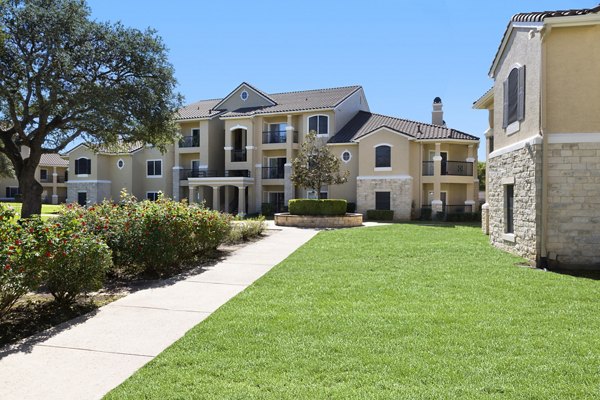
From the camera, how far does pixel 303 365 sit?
461 centimetres

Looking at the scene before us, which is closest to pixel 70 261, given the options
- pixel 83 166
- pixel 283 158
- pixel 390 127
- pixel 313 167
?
pixel 313 167

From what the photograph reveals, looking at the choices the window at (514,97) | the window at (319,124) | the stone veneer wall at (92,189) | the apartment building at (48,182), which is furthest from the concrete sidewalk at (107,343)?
the apartment building at (48,182)

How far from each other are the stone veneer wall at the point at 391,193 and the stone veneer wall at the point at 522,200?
15.4 metres

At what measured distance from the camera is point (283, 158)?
3628 centimetres

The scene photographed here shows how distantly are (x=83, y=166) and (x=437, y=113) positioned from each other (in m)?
33.1

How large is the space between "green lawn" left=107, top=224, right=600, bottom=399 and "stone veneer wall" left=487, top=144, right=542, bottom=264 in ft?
6.92

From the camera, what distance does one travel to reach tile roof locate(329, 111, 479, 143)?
30875mm

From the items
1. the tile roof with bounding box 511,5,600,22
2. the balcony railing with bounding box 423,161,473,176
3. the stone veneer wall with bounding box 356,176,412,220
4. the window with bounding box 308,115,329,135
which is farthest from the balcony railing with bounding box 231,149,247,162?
the tile roof with bounding box 511,5,600,22

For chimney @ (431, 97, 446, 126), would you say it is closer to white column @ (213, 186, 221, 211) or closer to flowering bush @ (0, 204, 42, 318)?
white column @ (213, 186, 221, 211)

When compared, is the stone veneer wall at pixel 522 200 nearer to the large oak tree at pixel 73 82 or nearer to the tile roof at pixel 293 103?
the large oak tree at pixel 73 82

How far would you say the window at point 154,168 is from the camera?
131 ft

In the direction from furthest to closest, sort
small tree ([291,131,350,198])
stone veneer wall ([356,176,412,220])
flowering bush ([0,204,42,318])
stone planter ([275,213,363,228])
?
1. stone veneer wall ([356,176,412,220])
2. small tree ([291,131,350,198])
3. stone planter ([275,213,363,228])
4. flowering bush ([0,204,42,318])

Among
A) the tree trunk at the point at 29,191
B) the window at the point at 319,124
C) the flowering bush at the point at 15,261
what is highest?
the window at the point at 319,124

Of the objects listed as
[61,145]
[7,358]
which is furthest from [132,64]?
[7,358]
